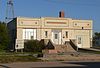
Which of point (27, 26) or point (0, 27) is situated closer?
point (0, 27)

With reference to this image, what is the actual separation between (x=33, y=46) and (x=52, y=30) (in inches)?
304

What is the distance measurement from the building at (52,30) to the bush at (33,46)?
1.72 meters

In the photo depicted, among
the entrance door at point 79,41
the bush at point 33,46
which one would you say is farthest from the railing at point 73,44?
the bush at point 33,46

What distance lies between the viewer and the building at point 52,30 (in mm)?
68500

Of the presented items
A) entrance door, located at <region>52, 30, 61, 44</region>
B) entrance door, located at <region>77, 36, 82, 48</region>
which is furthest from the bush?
entrance door, located at <region>77, 36, 82, 48</region>

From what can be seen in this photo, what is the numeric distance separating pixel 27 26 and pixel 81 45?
12.8m

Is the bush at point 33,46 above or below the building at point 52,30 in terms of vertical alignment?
below

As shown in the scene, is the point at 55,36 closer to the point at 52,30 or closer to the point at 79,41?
the point at 52,30

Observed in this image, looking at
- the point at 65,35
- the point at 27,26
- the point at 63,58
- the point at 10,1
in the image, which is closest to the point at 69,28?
the point at 65,35

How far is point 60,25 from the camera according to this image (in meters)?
71.4

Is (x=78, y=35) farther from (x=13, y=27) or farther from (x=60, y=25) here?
(x=13, y=27)

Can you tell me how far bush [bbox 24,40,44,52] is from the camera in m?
64.8

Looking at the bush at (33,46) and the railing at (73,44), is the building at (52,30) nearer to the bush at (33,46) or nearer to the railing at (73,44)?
the railing at (73,44)

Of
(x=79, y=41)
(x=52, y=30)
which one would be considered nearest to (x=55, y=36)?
(x=52, y=30)
